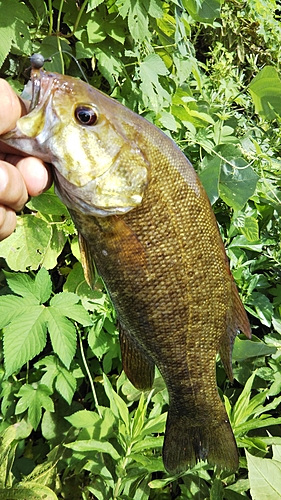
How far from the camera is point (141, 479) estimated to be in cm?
160

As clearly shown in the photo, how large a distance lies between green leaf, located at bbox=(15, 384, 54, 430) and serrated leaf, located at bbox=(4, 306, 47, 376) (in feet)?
0.84

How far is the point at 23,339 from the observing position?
4.92 ft

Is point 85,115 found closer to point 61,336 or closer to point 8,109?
point 8,109

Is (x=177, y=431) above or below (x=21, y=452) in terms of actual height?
above

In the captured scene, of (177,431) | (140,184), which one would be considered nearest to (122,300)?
(140,184)

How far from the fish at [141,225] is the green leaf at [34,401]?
66 centimetres

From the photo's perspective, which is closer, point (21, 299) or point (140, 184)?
point (140, 184)

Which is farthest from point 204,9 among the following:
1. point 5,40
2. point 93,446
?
point 93,446

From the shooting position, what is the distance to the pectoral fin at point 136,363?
1155 millimetres

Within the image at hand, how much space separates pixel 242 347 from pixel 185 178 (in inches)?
43.2

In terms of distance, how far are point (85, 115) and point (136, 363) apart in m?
0.63

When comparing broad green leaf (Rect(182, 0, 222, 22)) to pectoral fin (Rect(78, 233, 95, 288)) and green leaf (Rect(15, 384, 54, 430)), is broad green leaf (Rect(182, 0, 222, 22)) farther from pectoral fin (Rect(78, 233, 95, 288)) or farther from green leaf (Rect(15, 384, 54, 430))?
green leaf (Rect(15, 384, 54, 430))

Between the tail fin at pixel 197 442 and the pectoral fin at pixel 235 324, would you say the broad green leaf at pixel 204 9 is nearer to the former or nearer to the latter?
the pectoral fin at pixel 235 324

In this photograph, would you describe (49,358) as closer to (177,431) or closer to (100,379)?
(100,379)
